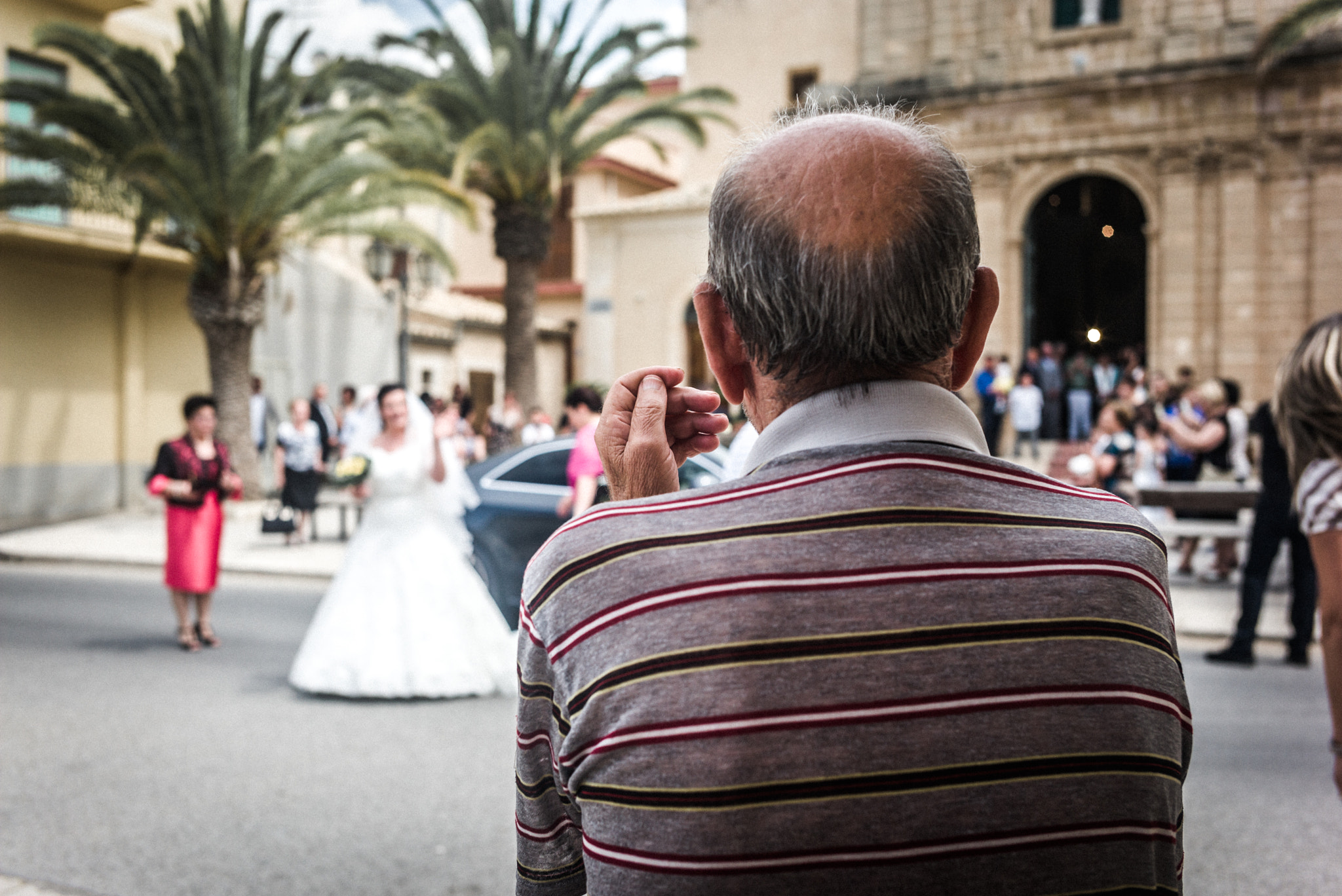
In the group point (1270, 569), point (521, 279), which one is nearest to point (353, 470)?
point (1270, 569)

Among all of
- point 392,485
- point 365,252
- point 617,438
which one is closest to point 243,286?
point 365,252

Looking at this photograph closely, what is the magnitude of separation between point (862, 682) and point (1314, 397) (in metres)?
3.06

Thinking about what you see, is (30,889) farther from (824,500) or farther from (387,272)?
(387,272)

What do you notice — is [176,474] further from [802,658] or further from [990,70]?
[990,70]

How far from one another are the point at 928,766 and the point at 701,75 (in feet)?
111

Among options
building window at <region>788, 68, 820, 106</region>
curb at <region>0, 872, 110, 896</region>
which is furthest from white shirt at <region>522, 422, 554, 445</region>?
building window at <region>788, 68, 820, 106</region>

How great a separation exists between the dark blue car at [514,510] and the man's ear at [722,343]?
25.0ft

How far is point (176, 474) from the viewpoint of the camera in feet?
27.2

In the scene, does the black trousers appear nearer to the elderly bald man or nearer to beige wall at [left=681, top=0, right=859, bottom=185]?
the elderly bald man

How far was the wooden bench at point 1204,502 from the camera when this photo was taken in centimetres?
1093

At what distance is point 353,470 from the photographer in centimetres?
719

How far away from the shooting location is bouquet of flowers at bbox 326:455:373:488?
23.5 feet

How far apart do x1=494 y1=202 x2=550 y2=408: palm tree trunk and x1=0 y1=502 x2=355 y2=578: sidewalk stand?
12.5ft

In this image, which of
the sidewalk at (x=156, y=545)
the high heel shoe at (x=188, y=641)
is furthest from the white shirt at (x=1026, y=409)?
the high heel shoe at (x=188, y=641)
